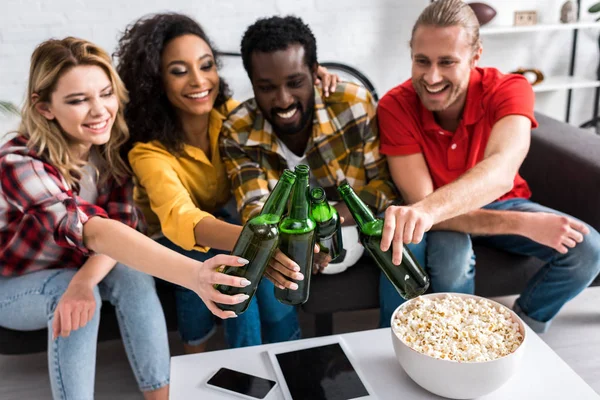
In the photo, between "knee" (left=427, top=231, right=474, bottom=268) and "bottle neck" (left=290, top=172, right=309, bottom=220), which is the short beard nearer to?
"knee" (left=427, top=231, right=474, bottom=268)

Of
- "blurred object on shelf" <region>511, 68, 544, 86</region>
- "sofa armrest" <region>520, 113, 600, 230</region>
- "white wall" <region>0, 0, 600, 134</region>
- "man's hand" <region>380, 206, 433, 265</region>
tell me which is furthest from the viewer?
"blurred object on shelf" <region>511, 68, 544, 86</region>

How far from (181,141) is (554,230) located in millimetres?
1091

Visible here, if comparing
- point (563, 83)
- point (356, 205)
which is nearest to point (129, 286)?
point (356, 205)

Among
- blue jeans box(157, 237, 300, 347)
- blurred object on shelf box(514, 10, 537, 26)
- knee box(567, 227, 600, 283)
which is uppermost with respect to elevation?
blurred object on shelf box(514, 10, 537, 26)

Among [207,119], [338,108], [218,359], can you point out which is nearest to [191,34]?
[207,119]

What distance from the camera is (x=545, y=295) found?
1.75 metres

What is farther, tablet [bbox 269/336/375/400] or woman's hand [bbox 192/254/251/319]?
tablet [bbox 269/336/375/400]

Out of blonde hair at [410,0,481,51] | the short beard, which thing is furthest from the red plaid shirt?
blonde hair at [410,0,481,51]

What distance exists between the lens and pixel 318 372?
119 centimetres

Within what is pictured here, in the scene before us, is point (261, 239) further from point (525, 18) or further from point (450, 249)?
point (525, 18)

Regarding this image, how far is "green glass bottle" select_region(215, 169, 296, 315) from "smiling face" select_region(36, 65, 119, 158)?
81 centimetres

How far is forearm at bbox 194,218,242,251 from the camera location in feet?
4.71

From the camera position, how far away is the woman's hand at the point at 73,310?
1.42 metres

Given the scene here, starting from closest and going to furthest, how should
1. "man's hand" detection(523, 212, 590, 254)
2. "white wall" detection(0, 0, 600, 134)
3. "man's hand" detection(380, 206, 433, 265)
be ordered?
"man's hand" detection(380, 206, 433, 265) < "man's hand" detection(523, 212, 590, 254) < "white wall" detection(0, 0, 600, 134)
